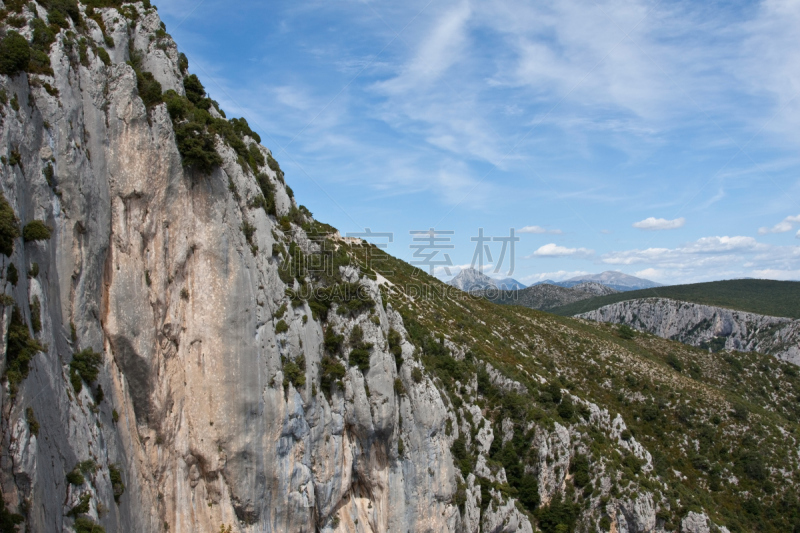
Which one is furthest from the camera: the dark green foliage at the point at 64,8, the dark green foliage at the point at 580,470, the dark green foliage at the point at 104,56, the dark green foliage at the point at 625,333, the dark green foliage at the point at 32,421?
the dark green foliage at the point at 625,333

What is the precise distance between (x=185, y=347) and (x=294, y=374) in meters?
6.08

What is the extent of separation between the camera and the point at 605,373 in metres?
70.9

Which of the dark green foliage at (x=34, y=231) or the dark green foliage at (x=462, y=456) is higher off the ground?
the dark green foliage at (x=34, y=231)

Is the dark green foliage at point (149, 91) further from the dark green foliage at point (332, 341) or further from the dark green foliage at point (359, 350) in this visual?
the dark green foliage at point (359, 350)

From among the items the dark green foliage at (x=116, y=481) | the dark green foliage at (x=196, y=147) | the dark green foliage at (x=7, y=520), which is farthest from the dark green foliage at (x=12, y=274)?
the dark green foliage at (x=196, y=147)

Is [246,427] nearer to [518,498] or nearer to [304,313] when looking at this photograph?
[304,313]

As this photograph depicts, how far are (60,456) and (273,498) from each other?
40.8ft

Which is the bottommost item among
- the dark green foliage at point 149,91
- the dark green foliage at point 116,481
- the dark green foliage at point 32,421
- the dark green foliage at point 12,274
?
the dark green foliage at point 116,481

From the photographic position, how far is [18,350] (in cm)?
1353

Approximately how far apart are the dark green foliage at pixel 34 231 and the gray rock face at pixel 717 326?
170 m

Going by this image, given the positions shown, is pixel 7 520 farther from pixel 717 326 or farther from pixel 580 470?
pixel 717 326

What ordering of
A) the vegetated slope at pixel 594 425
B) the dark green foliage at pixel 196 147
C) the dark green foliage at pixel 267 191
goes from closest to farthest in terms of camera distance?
the dark green foliage at pixel 196 147 < the dark green foliage at pixel 267 191 < the vegetated slope at pixel 594 425

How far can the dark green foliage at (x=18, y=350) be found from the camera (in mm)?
13117

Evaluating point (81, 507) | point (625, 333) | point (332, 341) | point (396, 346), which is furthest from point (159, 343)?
point (625, 333)
